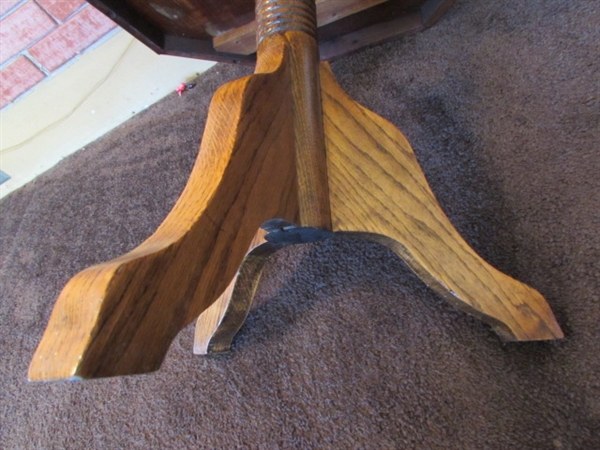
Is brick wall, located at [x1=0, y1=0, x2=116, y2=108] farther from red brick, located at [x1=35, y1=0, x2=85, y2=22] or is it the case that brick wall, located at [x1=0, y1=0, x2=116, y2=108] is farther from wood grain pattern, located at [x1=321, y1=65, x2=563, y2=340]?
wood grain pattern, located at [x1=321, y1=65, x2=563, y2=340]

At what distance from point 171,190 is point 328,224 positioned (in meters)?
0.50

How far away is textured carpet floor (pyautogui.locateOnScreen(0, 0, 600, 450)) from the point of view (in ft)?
1.63

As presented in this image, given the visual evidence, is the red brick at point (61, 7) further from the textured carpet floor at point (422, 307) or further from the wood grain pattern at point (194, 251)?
the wood grain pattern at point (194, 251)

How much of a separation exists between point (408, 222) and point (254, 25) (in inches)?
18.3

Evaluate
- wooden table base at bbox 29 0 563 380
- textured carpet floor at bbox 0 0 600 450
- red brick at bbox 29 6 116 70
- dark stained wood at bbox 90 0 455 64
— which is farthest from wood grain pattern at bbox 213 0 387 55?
red brick at bbox 29 6 116 70

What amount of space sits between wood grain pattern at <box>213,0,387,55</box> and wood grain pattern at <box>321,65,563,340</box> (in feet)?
1.02

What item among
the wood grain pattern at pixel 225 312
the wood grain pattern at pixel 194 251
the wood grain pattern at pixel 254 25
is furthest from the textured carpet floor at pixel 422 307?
the wood grain pattern at pixel 194 251

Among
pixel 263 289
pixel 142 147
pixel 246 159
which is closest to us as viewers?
pixel 246 159

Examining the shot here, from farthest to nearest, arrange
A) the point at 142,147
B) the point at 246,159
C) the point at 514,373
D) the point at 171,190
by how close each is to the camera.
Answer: the point at 142,147 → the point at 171,190 → the point at 514,373 → the point at 246,159

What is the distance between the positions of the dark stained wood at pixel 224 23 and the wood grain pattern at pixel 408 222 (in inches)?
12.1

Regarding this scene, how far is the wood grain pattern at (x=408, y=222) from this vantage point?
471 millimetres

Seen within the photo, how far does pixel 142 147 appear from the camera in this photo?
974mm

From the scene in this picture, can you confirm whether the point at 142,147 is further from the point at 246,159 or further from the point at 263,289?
the point at 246,159

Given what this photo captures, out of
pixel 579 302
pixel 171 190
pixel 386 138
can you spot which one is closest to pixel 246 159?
pixel 386 138
